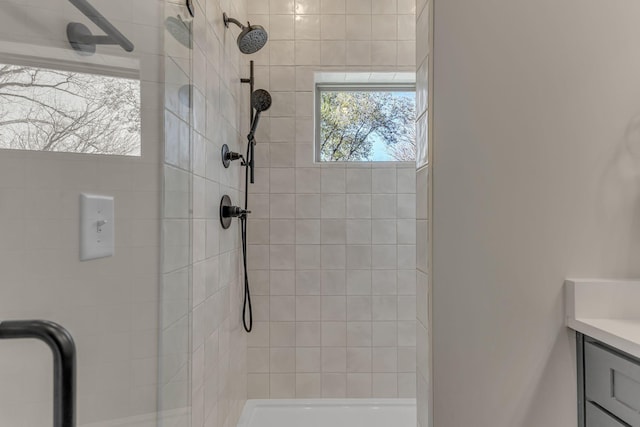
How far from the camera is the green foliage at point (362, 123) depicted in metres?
2.56

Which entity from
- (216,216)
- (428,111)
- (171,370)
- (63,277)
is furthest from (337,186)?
(63,277)

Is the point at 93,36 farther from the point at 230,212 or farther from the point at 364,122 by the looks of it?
the point at 364,122

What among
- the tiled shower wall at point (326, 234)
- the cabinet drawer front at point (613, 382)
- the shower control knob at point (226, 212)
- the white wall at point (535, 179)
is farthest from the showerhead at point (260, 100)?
the cabinet drawer front at point (613, 382)

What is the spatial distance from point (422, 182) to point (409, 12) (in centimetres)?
179

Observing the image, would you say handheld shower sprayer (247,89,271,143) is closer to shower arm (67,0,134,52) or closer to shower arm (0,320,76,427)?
shower arm (67,0,134,52)

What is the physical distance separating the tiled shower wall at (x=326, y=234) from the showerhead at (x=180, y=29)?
1130 mm

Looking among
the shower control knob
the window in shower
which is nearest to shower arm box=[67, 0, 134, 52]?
the window in shower

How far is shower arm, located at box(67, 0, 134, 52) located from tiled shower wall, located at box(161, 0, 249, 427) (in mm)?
246

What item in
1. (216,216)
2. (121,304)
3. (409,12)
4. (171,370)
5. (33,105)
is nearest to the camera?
(33,105)

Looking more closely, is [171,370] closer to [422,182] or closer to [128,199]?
[128,199]

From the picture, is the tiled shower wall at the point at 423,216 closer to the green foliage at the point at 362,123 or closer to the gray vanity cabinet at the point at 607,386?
the gray vanity cabinet at the point at 607,386

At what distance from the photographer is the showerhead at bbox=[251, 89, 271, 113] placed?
2234 mm

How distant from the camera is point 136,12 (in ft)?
3.04

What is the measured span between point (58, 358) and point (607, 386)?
3.45 ft
